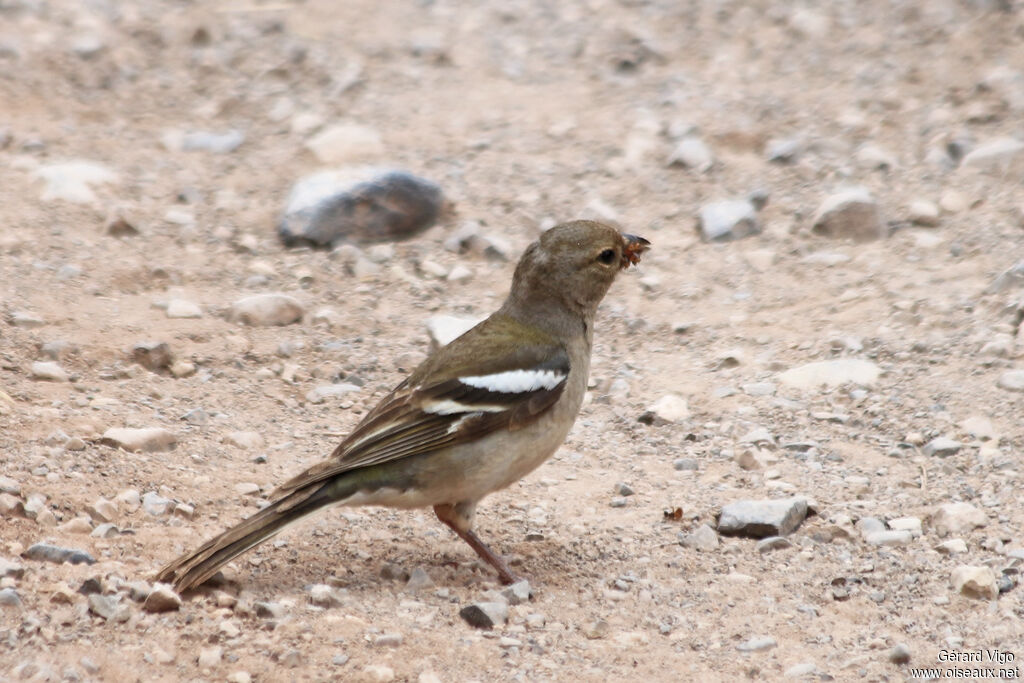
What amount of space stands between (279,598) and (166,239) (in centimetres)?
451

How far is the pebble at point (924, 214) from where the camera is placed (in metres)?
8.89

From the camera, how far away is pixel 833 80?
35.4 ft

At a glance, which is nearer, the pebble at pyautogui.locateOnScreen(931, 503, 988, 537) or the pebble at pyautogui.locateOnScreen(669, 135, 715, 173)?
the pebble at pyautogui.locateOnScreen(931, 503, 988, 537)

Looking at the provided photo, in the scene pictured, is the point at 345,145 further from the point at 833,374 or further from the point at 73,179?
the point at 833,374

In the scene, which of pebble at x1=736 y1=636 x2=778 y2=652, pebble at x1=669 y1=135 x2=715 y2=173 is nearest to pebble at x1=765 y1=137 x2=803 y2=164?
pebble at x1=669 y1=135 x2=715 y2=173

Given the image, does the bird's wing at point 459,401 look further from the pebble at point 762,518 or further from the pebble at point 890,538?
the pebble at point 890,538

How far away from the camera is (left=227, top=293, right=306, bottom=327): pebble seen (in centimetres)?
809

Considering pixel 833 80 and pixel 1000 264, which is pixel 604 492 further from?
pixel 833 80

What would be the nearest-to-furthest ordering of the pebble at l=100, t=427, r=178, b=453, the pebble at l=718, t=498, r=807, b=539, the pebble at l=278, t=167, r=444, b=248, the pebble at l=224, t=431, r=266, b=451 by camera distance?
the pebble at l=718, t=498, r=807, b=539 < the pebble at l=100, t=427, r=178, b=453 < the pebble at l=224, t=431, r=266, b=451 < the pebble at l=278, t=167, r=444, b=248

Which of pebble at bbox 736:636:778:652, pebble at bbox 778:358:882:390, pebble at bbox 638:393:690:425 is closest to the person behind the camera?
pebble at bbox 736:636:778:652

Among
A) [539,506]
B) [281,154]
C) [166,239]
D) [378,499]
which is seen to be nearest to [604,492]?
[539,506]

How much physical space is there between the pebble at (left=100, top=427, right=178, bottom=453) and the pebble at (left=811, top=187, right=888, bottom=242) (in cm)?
465

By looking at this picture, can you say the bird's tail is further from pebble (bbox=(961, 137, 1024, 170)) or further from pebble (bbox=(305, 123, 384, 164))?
pebble (bbox=(961, 137, 1024, 170))

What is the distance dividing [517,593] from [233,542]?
44.7 inches
